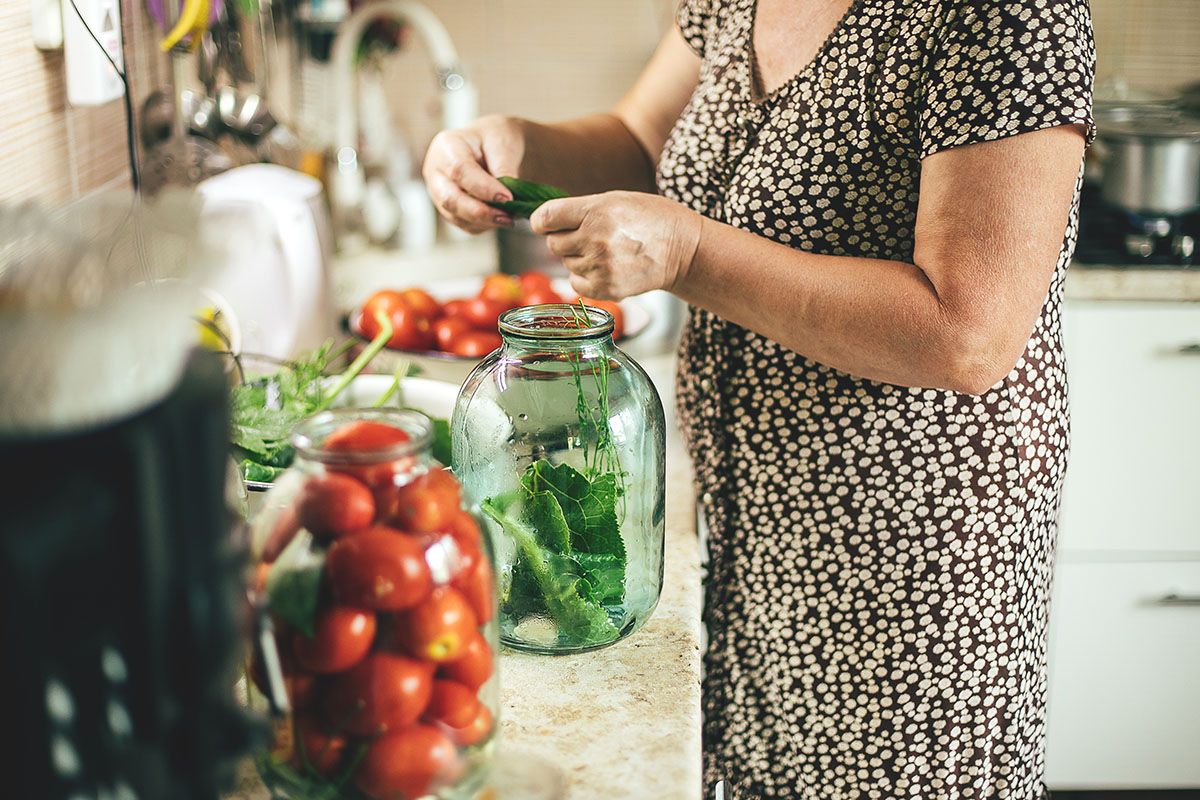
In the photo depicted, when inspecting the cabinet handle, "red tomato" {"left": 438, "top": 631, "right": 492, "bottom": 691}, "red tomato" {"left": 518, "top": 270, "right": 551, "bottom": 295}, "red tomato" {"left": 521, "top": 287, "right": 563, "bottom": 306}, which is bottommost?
the cabinet handle

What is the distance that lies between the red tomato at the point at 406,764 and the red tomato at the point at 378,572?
71mm

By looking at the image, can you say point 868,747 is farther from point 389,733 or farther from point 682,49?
point 682,49

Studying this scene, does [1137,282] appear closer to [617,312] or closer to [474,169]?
[617,312]

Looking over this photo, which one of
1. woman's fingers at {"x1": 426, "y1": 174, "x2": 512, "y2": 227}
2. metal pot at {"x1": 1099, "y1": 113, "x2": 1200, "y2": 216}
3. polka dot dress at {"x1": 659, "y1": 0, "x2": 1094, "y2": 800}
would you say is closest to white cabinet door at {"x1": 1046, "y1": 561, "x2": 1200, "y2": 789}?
metal pot at {"x1": 1099, "y1": 113, "x2": 1200, "y2": 216}

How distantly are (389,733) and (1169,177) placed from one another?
1.91 meters

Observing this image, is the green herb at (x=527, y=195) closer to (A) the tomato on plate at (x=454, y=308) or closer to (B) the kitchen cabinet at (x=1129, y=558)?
(A) the tomato on plate at (x=454, y=308)

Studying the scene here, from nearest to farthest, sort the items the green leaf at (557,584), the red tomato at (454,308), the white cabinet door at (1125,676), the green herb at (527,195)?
the green leaf at (557,584) < the green herb at (527,195) < the red tomato at (454,308) < the white cabinet door at (1125,676)

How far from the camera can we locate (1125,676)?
6.89 feet

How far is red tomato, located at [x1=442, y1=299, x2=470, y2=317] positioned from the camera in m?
1.69

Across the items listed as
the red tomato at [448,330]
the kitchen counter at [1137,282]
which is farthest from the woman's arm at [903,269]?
the kitchen counter at [1137,282]

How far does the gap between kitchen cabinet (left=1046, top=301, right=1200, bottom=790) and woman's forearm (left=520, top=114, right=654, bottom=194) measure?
0.94 meters

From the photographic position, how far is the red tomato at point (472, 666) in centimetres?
62

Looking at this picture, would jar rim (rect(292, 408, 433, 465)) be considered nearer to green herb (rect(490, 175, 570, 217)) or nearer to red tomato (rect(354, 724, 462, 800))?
red tomato (rect(354, 724, 462, 800))

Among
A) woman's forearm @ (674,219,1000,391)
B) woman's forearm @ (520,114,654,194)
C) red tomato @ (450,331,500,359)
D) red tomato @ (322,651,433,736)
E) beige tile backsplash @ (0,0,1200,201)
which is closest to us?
red tomato @ (322,651,433,736)
